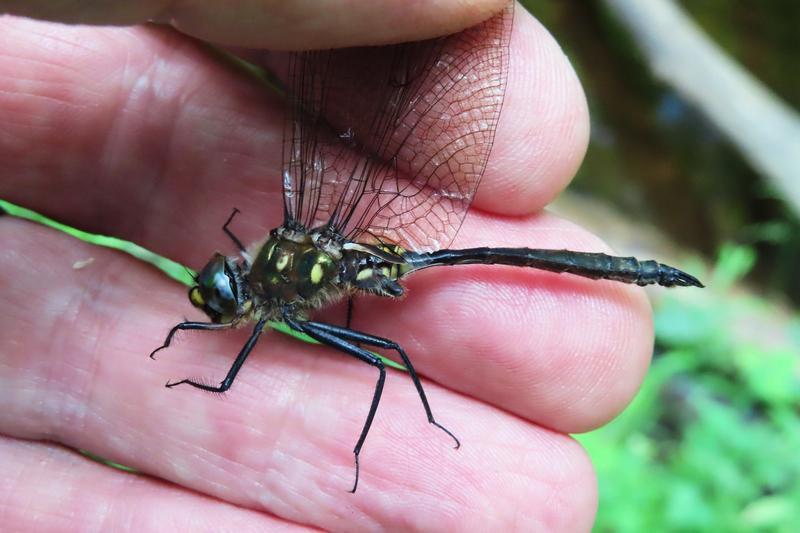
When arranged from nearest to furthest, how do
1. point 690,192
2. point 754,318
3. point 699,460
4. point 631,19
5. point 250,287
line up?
1. point 250,287
2. point 699,460
3. point 754,318
4. point 631,19
5. point 690,192

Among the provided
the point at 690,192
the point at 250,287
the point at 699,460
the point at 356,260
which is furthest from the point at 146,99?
the point at 690,192

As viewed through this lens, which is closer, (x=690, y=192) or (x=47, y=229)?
(x=47, y=229)

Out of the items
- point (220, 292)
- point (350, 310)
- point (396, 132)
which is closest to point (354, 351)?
point (350, 310)

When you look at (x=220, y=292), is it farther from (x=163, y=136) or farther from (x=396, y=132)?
(x=396, y=132)

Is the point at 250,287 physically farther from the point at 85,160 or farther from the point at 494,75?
the point at 494,75

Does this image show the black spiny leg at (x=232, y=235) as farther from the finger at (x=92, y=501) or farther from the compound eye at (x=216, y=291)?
the finger at (x=92, y=501)

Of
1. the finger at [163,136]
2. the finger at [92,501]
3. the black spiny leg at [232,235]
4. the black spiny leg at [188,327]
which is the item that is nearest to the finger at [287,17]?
the finger at [163,136]
